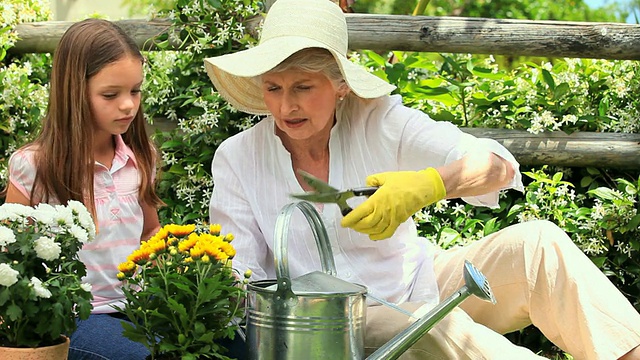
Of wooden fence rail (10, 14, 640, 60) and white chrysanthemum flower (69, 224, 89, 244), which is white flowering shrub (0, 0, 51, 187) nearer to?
wooden fence rail (10, 14, 640, 60)

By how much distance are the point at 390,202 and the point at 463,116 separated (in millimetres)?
1671

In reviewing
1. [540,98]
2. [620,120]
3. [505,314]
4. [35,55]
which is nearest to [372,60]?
[540,98]

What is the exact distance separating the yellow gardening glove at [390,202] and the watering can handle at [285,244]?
6 cm

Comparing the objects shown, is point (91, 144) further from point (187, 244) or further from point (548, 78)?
point (548, 78)

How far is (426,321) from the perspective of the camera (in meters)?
1.83

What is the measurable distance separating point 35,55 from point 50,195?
5.52ft

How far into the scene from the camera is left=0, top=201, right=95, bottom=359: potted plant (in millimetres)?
1699

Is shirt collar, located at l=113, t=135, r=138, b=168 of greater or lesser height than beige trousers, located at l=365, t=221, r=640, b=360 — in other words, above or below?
above

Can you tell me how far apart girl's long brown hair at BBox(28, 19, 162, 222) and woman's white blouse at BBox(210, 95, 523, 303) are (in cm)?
36

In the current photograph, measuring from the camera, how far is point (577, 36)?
3.32 metres

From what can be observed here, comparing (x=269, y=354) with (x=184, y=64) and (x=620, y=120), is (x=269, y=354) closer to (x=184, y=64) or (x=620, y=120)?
(x=184, y=64)

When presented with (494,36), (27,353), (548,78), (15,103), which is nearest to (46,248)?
(27,353)

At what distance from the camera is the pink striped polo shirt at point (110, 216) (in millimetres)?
2381

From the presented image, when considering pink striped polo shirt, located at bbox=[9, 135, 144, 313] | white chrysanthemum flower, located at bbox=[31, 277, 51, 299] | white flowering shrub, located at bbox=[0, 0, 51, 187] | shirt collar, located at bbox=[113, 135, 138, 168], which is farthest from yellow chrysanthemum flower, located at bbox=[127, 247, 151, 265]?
white flowering shrub, located at bbox=[0, 0, 51, 187]
